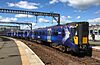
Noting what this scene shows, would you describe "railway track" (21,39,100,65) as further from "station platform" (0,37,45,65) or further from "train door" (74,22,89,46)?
"train door" (74,22,89,46)

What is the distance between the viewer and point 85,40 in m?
19.4

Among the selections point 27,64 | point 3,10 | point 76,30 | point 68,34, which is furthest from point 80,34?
point 3,10

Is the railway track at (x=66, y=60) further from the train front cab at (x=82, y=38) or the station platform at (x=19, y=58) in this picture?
the station platform at (x=19, y=58)

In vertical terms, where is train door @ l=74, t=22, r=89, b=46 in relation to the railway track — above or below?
above

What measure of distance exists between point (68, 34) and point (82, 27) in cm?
206

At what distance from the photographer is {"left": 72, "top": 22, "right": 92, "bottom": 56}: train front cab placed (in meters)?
19.0

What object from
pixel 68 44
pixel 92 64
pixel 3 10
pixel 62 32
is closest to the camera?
pixel 92 64

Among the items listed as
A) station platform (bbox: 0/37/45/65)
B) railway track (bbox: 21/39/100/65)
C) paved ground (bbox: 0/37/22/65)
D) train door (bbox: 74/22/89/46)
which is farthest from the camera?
train door (bbox: 74/22/89/46)

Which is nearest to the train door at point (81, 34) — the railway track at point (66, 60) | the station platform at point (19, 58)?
the railway track at point (66, 60)

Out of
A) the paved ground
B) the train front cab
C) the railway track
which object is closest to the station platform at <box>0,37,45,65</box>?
the paved ground

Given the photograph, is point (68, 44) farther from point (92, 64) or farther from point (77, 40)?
point (92, 64)

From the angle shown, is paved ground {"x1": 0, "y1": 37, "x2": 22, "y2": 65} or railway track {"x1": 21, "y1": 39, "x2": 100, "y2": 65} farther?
railway track {"x1": 21, "y1": 39, "x2": 100, "y2": 65}

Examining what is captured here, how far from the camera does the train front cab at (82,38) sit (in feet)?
62.4

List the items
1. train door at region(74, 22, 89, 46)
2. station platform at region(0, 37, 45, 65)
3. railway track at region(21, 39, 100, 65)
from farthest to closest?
1. train door at region(74, 22, 89, 46)
2. railway track at region(21, 39, 100, 65)
3. station platform at region(0, 37, 45, 65)
